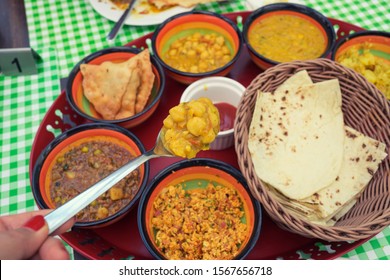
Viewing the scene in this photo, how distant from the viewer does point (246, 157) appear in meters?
1.97

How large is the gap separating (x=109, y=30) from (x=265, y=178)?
1999 mm

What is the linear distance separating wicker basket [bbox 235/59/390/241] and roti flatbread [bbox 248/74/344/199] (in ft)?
0.26

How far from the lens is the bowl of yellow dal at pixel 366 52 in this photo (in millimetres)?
2598

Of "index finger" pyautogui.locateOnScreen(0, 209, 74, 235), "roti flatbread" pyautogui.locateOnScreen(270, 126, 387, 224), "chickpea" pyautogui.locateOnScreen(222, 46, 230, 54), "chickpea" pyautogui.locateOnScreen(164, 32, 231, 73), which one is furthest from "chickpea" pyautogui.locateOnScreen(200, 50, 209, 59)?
"index finger" pyautogui.locateOnScreen(0, 209, 74, 235)

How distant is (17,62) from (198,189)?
1.75 meters

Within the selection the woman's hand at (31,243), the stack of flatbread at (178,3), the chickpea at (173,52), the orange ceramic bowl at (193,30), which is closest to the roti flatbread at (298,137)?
the orange ceramic bowl at (193,30)

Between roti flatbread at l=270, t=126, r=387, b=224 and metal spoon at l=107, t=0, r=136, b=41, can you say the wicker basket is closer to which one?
roti flatbread at l=270, t=126, r=387, b=224

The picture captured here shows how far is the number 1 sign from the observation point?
2818mm

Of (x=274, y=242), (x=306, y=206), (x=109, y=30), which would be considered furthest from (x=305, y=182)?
(x=109, y=30)

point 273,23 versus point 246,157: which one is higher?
point 273,23

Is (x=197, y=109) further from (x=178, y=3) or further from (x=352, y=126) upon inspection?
(x=178, y=3)

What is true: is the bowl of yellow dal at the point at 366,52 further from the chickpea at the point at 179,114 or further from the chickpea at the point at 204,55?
the chickpea at the point at 179,114

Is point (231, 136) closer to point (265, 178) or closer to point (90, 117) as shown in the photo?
point (265, 178)

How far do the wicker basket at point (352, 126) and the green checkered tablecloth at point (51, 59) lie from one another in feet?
1.09
